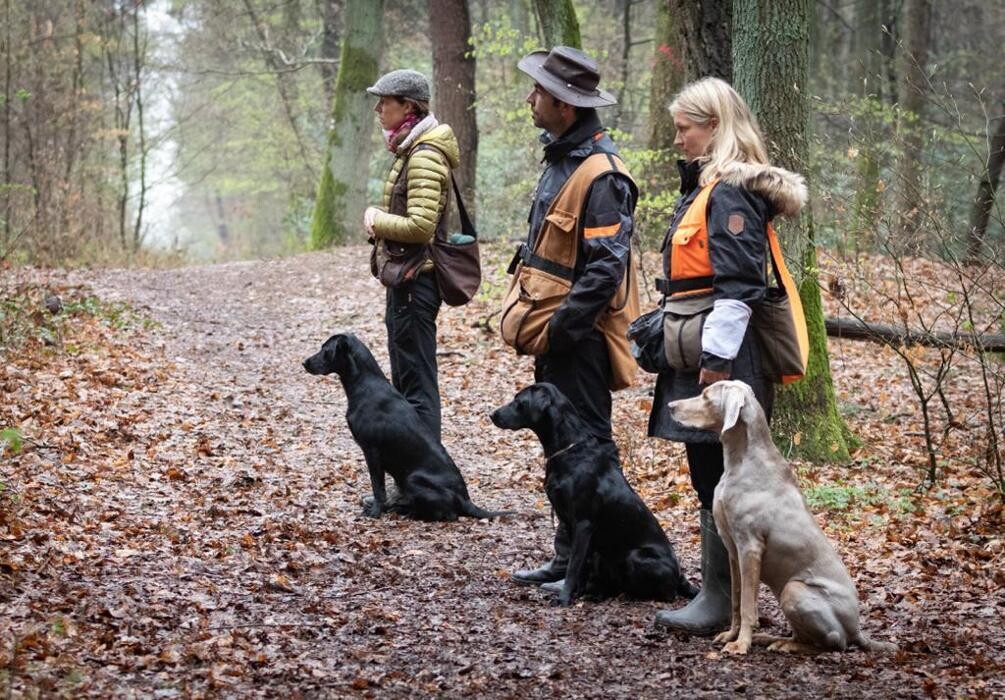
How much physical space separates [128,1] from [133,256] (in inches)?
241

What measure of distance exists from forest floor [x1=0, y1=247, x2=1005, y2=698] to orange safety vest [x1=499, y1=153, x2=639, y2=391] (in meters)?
1.29

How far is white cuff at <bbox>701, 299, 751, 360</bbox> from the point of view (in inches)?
165

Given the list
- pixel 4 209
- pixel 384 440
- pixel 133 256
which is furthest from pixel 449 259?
pixel 133 256

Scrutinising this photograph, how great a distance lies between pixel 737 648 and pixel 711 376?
3.74ft

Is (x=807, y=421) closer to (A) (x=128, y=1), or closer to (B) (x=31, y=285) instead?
(B) (x=31, y=285)

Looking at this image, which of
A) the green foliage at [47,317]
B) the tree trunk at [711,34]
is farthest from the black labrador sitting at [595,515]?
the green foliage at [47,317]

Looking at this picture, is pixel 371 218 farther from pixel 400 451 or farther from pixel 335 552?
pixel 335 552

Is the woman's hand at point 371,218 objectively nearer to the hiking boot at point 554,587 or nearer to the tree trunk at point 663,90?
the hiking boot at point 554,587

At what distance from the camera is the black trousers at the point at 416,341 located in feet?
21.9

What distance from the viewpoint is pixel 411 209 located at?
6465 millimetres

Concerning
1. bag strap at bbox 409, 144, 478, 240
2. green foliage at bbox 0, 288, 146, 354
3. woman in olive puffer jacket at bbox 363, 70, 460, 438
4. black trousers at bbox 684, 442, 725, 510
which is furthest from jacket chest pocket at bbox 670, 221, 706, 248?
green foliage at bbox 0, 288, 146, 354

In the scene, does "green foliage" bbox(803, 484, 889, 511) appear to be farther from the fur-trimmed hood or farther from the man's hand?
the fur-trimmed hood

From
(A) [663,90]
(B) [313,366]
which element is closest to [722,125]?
(B) [313,366]

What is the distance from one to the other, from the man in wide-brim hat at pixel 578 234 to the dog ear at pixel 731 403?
→ 101 cm
